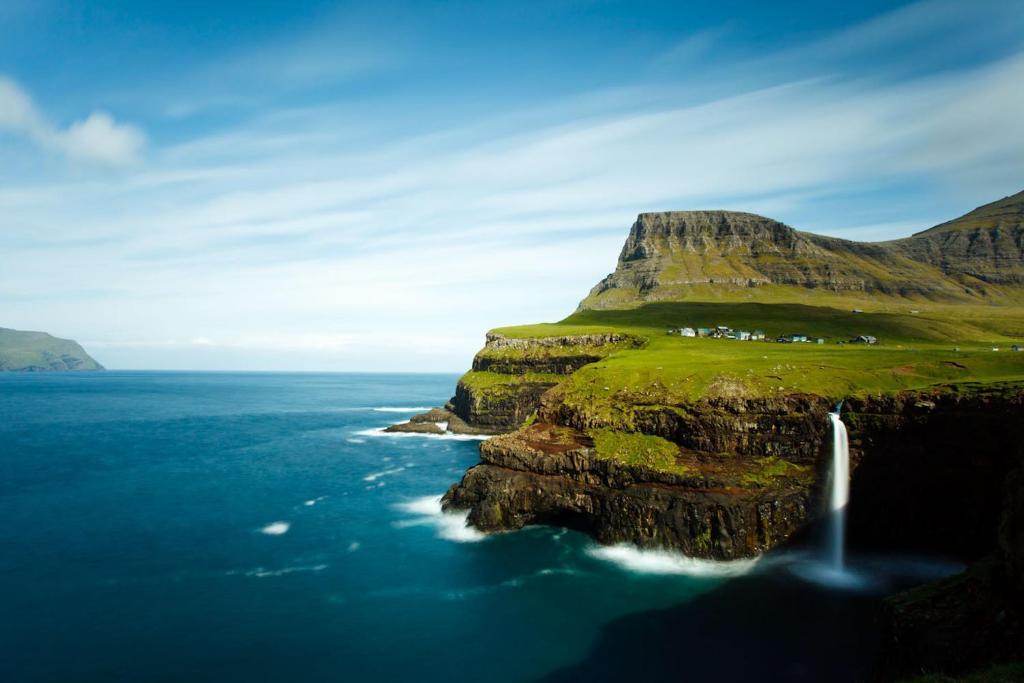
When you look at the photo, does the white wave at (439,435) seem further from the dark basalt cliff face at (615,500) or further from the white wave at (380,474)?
the dark basalt cliff face at (615,500)

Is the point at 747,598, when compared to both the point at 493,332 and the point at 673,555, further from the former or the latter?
the point at 493,332

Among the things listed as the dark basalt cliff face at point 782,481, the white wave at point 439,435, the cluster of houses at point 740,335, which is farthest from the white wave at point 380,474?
the cluster of houses at point 740,335

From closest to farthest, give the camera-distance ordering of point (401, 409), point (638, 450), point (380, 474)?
point (638, 450) → point (380, 474) → point (401, 409)

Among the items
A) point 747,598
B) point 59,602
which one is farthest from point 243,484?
point 747,598

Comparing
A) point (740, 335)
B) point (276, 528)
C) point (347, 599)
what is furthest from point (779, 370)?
point (740, 335)

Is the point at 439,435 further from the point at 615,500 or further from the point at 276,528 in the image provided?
the point at 615,500

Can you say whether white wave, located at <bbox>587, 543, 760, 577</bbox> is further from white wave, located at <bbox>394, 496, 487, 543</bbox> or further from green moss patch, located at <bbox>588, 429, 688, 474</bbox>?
white wave, located at <bbox>394, 496, 487, 543</bbox>
